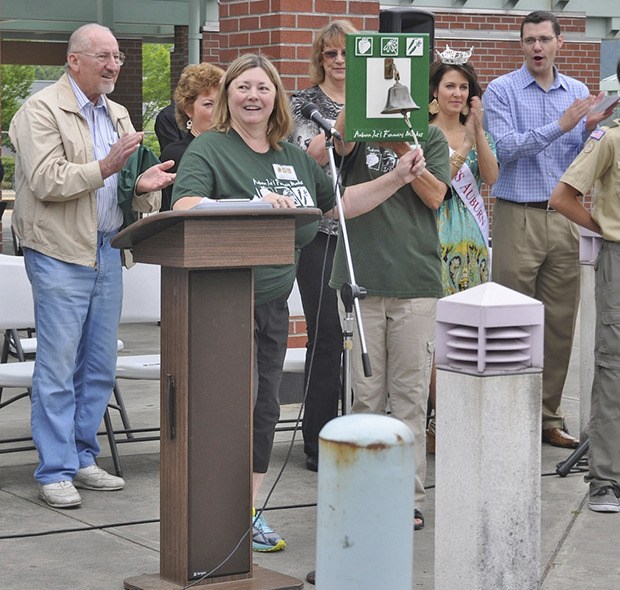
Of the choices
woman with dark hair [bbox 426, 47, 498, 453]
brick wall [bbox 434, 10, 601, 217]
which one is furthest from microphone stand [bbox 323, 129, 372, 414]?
brick wall [bbox 434, 10, 601, 217]

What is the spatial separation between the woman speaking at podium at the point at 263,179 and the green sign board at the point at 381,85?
199 mm

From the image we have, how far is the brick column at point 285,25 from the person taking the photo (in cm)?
822

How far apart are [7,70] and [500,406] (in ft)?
122

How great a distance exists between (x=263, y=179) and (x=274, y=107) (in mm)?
333

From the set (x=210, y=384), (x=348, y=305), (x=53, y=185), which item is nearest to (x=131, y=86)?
(x=53, y=185)

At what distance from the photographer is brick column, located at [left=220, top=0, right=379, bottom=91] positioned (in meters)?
8.22

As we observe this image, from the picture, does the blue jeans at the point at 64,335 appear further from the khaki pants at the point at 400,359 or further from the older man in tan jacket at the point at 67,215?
the khaki pants at the point at 400,359

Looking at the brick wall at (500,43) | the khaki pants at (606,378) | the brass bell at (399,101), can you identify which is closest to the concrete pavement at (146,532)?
the khaki pants at (606,378)

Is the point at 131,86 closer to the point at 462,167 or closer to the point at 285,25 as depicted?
the point at 285,25

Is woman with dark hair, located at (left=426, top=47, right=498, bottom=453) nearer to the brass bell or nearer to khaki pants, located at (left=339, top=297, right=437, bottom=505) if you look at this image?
khaki pants, located at (left=339, top=297, right=437, bottom=505)

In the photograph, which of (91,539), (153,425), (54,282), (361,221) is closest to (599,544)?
(361,221)

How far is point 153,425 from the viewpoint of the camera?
26.7 ft

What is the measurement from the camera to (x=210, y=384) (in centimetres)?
480

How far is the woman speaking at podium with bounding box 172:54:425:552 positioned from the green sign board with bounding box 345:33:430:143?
0.20 m
